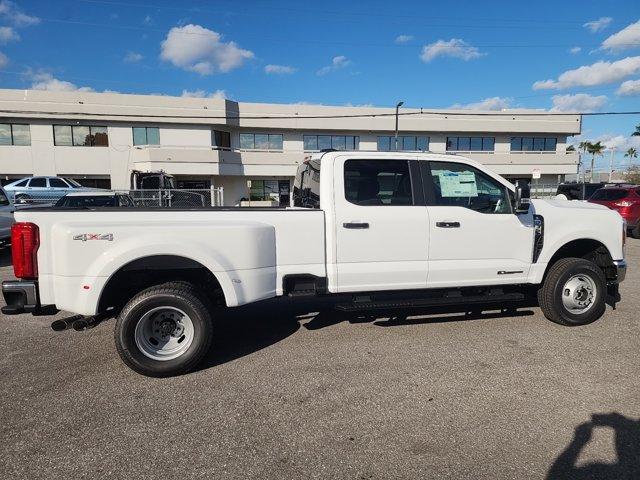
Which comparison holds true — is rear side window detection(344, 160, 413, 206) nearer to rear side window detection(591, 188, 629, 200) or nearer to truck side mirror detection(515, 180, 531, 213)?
truck side mirror detection(515, 180, 531, 213)

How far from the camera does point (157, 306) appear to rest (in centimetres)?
414

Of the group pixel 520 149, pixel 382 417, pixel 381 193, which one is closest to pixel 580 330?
pixel 381 193

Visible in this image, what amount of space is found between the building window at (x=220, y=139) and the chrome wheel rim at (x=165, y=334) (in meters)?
30.8

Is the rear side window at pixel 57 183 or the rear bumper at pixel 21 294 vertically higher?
the rear side window at pixel 57 183

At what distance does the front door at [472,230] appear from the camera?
196 inches

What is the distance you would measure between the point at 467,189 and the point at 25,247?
4427 millimetres

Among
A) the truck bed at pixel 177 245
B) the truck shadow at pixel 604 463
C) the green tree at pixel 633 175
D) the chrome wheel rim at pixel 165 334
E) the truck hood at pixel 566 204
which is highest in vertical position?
the green tree at pixel 633 175

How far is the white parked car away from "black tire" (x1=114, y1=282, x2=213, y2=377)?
18.0 meters

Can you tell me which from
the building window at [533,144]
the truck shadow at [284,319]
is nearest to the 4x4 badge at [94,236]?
the truck shadow at [284,319]

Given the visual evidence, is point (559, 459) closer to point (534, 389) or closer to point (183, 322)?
point (534, 389)

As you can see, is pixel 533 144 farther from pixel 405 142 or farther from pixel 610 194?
pixel 610 194

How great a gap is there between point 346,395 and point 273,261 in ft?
4.82

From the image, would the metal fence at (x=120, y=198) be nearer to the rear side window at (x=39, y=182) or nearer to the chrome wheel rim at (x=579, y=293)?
the rear side window at (x=39, y=182)

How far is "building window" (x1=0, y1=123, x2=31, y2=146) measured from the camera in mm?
30625
